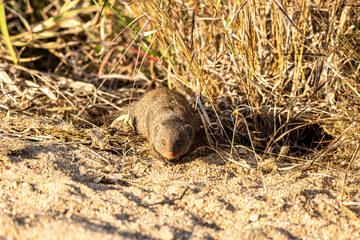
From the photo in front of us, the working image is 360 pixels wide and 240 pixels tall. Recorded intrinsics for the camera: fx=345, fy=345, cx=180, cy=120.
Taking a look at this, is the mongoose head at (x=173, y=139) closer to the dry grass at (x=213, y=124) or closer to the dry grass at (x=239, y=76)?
the dry grass at (x=213, y=124)

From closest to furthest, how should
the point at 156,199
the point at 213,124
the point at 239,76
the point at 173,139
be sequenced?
the point at 156,199 < the point at 173,139 < the point at 239,76 < the point at 213,124

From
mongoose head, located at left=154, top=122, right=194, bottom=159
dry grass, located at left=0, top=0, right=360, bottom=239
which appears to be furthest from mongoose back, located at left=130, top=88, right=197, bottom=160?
dry grass, located at left=0, top=0, right=360, bottom=239

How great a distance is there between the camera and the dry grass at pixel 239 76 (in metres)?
3.05

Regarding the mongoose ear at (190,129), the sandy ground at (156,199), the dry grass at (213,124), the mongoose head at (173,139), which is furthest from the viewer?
the mongoose ear at (190,129)

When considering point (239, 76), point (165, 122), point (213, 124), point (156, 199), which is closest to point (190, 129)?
point (165, 122)

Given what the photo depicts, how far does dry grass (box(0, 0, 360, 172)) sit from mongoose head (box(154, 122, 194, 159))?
25 centimetres

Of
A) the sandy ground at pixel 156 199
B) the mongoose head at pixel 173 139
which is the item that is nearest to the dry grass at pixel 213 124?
the sandy ground at pixel 156 199

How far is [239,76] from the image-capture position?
11.1 feet

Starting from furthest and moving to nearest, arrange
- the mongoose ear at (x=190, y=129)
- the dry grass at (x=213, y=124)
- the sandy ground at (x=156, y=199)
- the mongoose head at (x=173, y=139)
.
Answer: the mongoose ear at (x=190, y=129)
the mongoose head at (x=173, y=139)
the dry grass at (x=213, y=124)
the sandy ground at (x=156, y=199)

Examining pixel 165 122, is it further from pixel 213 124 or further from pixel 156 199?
pixel 156 199

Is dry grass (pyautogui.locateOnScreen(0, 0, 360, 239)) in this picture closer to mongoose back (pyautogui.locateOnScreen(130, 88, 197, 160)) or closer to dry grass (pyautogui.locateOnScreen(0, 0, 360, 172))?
dry grass (pyautogui.locateOnScreen(0, 0, 360, 172))

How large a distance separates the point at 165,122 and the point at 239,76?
0.85 metres

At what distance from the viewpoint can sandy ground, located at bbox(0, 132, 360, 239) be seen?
1.99 meters

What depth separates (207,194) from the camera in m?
2.45
